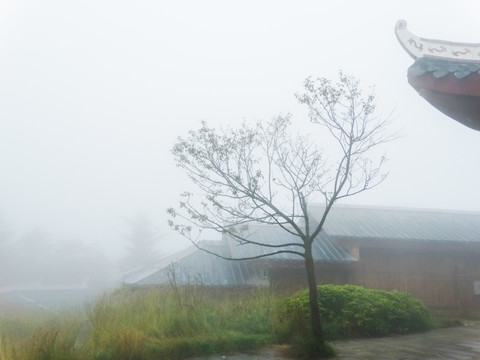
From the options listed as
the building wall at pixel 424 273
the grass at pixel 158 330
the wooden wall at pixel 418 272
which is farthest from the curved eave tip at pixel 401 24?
the building wall at pixel 424 273

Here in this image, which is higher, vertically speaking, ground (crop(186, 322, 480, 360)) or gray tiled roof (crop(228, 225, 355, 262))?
gray tiled roof (crop(228, 225, 355, 262))

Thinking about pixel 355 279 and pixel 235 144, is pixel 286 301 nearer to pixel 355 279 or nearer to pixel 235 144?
Answer: pixel 235 144

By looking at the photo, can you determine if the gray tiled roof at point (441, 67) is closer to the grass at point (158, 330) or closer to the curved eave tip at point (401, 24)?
the curved eave tip at point (401, 24)

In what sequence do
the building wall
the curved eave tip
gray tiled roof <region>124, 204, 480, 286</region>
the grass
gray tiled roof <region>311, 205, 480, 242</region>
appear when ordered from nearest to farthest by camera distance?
1. the curved eave tip
2. the grass
3. gray tiled roof <region>124, 204, 480, 286</region>
4. the building wall
5. gray tiled roof <region>311, 205, 480, 242</region>

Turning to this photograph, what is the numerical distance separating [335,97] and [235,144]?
185 cm

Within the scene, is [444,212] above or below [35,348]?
above

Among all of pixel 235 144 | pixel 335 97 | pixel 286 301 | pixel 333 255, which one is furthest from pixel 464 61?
pixel 333 255

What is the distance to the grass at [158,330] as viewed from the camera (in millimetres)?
6578

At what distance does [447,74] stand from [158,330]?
615cm

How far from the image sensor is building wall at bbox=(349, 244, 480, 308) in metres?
15.4

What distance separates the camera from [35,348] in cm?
609

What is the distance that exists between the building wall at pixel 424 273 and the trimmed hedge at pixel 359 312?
4035mm

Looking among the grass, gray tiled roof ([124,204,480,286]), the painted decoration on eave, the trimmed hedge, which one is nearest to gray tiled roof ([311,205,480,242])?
gray tiled roof ([124,204,480,286])

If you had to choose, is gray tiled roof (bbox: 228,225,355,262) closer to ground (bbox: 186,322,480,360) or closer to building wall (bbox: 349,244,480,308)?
building wall (bbox: 349,244,480,308)
